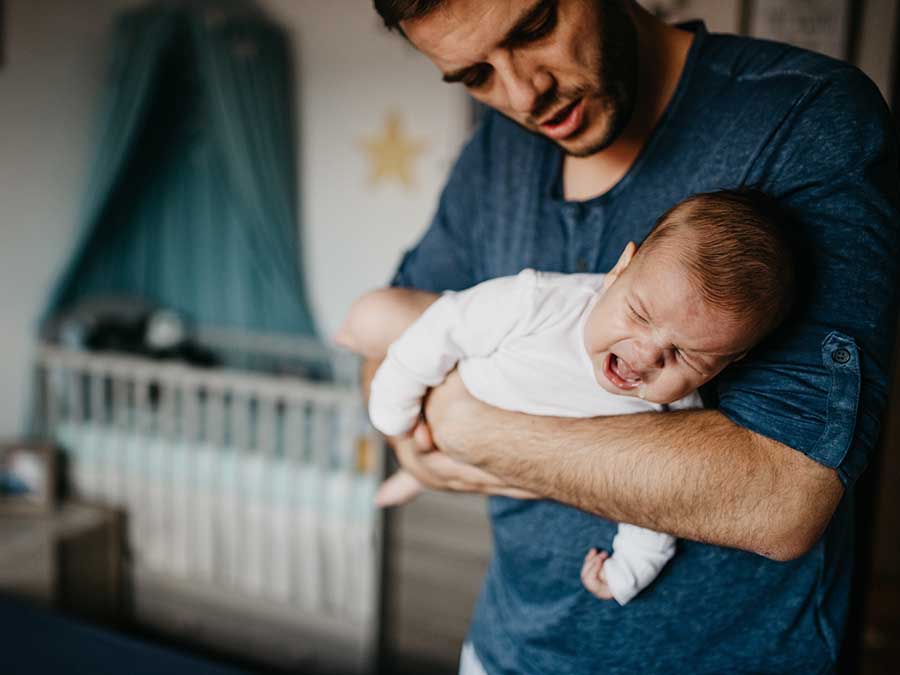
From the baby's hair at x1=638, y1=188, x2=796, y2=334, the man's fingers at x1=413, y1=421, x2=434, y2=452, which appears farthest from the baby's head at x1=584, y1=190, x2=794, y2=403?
the man's fingers at x1=413, y1=421, x2=434, y2=452

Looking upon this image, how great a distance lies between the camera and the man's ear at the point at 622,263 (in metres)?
0.79

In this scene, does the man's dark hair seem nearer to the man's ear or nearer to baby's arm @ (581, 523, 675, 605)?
the man's ear

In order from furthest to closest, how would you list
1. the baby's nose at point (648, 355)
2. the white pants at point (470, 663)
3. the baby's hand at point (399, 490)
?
1. the baby's hand at point (399, 490)
2. the white pants at point (470, 663)
3. the baby's nose at point (648, 355)

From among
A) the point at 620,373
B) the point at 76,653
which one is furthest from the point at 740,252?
the point at 76,653

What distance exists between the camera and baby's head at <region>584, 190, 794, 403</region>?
69 cm

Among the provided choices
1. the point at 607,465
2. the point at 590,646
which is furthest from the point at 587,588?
the point at 607,465

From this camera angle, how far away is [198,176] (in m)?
3.81

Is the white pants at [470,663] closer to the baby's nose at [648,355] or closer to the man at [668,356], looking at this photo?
the man at [668,356]

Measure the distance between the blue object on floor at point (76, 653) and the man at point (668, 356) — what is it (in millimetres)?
1336

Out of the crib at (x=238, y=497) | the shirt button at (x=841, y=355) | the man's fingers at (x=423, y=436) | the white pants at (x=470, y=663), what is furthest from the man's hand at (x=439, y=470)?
the crib at (x=238, y=497)

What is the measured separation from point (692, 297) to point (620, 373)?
0.12m

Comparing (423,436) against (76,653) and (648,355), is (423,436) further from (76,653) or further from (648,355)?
(76,653)

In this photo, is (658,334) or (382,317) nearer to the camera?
(658,334)

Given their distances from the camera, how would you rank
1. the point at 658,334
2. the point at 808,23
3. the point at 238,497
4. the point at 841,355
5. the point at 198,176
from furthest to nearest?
the point at 198,176, the point at 238,497, the point at 808,23, the point at 658,334, the point at 841,355
